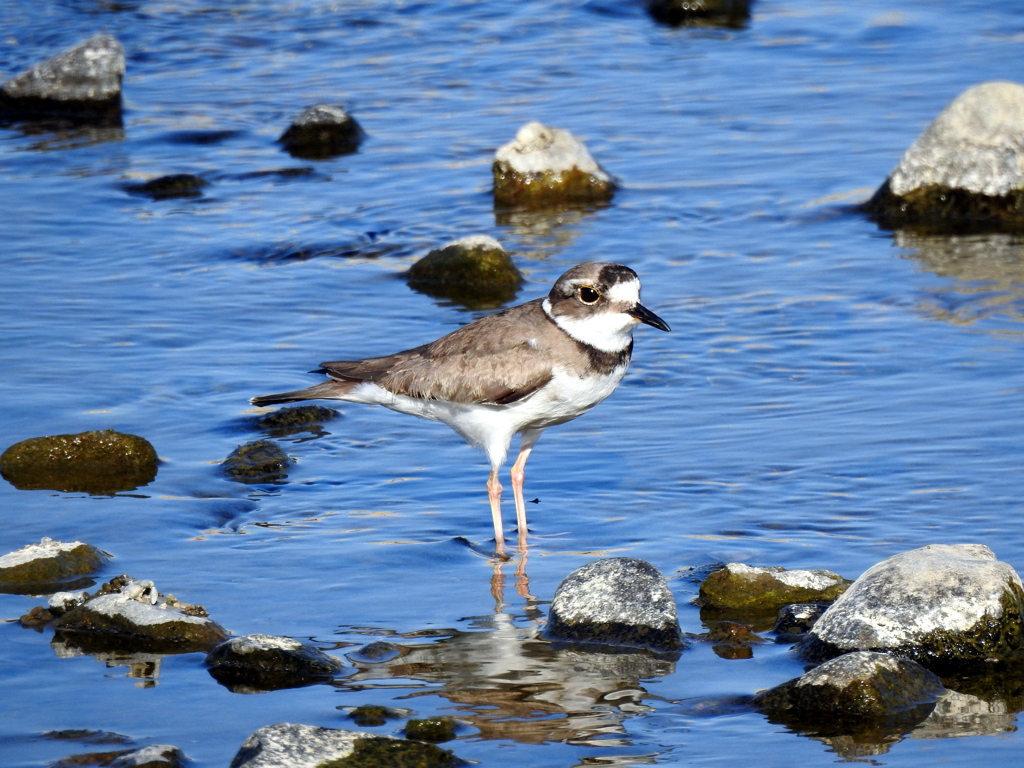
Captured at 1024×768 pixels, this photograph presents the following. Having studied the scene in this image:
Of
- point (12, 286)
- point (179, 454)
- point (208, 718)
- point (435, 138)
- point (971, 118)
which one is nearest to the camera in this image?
point (208, 718)

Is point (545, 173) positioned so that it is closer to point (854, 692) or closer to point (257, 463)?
point (257, 463)

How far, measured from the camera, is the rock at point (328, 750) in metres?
5.27

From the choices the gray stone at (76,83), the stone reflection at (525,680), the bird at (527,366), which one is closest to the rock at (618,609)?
the stone reflection at (525,680)

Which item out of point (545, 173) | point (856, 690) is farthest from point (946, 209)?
point (856, 690)

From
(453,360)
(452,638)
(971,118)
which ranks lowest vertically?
(452,638)

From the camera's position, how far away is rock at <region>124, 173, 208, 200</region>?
17.1 metres

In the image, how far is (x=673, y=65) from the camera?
22.5 m

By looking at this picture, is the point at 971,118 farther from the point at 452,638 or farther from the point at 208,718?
the point at 208,718

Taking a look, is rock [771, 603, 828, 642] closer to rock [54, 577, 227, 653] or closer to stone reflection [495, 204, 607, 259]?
rock [54, 577, 227, 653]

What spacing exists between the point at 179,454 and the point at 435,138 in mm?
10445

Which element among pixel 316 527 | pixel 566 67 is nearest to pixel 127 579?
pixel 316 527

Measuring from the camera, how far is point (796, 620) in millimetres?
6902

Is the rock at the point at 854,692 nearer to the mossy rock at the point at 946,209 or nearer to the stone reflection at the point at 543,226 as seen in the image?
the stone reflection at the point at 543,226

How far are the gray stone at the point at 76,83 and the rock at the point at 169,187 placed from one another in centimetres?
423
